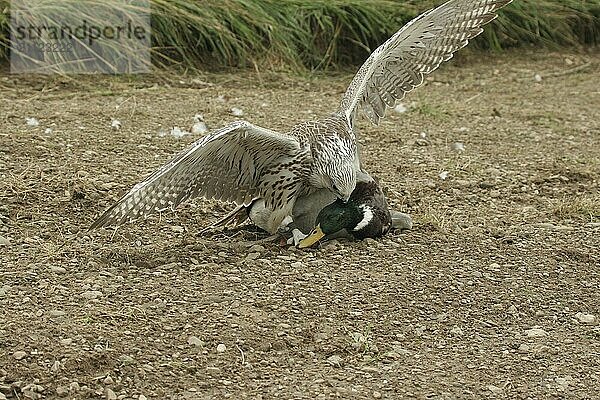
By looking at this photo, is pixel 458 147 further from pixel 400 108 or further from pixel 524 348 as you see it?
pixel 524 348

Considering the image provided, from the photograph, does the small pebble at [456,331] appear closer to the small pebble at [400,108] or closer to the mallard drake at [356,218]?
the mallard drake at [356,218]

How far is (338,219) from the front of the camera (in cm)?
427

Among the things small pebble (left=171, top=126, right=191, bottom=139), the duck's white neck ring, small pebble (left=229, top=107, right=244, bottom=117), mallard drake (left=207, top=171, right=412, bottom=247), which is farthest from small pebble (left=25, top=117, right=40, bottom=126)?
the duck's white neck ring

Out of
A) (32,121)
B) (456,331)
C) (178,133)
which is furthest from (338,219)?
(32,121)

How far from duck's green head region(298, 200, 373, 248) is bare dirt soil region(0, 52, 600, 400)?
0.07m

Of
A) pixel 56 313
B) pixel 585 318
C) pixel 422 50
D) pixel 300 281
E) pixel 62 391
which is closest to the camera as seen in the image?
pixel 62 391

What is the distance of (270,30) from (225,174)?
3858mm

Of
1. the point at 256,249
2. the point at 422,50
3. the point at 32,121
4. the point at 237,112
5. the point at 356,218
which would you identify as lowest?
the point at 237,112

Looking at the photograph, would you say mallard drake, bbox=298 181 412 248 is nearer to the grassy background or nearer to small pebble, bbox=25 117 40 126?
small pebble, bbox=25 117 40 126

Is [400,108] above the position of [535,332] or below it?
below

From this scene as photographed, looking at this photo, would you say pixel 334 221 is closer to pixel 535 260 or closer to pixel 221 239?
pixel 221 239

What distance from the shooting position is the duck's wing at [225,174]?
3914mm

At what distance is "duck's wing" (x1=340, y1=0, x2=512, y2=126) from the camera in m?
5.04

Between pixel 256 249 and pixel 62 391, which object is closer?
pixel 62 391
